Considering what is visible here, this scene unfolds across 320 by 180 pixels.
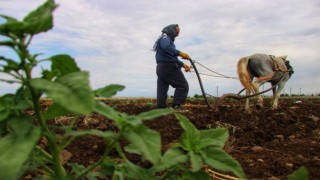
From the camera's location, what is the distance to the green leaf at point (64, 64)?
1456 mm

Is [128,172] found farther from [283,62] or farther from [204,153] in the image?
[283,62]

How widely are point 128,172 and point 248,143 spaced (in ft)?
11.6

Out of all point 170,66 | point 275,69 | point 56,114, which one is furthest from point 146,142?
point 275,69

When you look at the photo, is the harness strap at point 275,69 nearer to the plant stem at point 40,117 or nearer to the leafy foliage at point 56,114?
the leafy foliage at point 56,114

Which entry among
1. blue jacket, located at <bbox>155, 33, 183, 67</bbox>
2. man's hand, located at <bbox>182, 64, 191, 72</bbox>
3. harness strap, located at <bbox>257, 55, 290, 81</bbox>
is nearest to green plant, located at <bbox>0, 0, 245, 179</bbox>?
blue jacket, located at <bbox>155, 33, 183, 67</bbox>

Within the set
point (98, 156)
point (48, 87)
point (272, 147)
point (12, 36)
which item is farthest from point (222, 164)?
Result: point (272, 147)

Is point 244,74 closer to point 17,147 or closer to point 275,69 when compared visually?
point 275,69

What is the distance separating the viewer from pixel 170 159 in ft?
4.76

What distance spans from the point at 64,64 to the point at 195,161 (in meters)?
0.53

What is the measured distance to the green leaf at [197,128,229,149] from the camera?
158 cm

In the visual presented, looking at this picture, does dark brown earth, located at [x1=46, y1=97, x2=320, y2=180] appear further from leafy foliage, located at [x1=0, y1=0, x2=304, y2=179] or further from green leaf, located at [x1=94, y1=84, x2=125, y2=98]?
leafy foliage, located at [x1=0, y1=0, x2=304, y2=179]

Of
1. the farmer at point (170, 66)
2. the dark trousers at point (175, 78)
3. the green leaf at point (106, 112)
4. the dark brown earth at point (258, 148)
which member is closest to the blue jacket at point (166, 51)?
the farmer at point (170, 66)

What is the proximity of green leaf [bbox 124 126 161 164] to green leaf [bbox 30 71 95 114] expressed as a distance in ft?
0.61

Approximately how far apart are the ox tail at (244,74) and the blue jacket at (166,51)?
278cm
